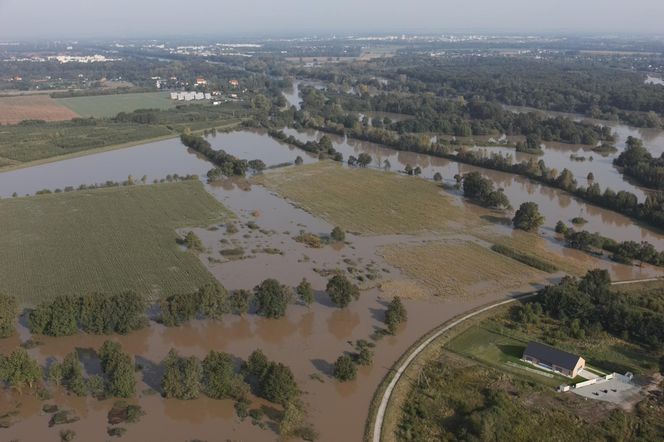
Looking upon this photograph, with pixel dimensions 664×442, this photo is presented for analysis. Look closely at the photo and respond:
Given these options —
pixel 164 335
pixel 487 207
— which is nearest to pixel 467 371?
pixel 164 335

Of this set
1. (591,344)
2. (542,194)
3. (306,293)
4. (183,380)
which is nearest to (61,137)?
(306,293)

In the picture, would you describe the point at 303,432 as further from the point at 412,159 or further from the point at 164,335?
the point at 412,159

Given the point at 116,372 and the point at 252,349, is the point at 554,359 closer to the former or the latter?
the point at 252,349

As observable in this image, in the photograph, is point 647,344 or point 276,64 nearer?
point 647,344

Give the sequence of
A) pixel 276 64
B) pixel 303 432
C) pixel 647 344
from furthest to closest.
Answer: pixel 276 64 < pixel 647 344 < pixel 303 432

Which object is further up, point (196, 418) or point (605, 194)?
point (605, 194)

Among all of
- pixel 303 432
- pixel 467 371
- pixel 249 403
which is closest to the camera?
pixel 303 432

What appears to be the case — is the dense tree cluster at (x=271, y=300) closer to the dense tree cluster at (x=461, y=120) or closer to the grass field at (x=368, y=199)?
the grass field at (x=368, y=199)

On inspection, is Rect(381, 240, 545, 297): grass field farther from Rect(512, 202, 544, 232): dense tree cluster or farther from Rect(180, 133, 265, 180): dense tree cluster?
Rect(180, 133, 265, 180): dense tree cluster
